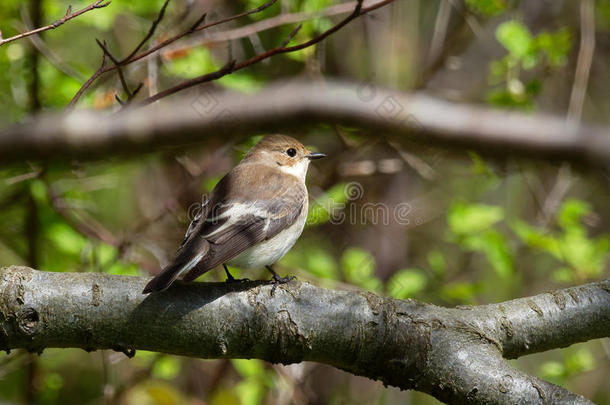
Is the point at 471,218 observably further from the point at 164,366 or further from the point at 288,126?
the point at 288,126

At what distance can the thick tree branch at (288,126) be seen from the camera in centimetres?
212

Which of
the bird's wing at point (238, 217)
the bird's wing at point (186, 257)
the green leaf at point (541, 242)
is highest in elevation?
the bird's wing at point (186, 257)

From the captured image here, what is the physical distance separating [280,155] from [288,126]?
85.3 inches

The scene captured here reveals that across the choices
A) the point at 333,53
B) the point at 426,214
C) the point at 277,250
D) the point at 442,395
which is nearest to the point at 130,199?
the point at 333,53

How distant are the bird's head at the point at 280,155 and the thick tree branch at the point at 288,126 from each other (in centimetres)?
166

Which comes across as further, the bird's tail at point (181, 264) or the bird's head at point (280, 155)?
the bird's head at point (280, 155)

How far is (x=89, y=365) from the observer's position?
6863 millimetres

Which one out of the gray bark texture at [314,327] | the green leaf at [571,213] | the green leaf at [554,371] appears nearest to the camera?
the gray bark texture at [314,327]

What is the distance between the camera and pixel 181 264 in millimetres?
2881

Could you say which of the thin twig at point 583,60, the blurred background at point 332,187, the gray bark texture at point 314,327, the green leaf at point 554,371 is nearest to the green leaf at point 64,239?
the blurred background at point 332,187

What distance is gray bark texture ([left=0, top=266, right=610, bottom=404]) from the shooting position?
238cm

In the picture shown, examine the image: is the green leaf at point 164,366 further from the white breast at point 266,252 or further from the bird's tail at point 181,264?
the bird's tail at point 181,264

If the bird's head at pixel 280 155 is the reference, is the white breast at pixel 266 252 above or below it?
above

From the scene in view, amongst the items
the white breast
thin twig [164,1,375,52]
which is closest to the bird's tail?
the white breast
